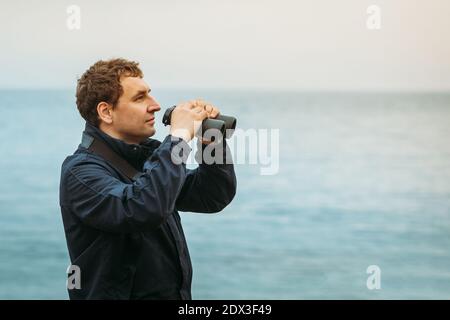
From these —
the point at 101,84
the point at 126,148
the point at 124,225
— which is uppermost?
the point at 101,84

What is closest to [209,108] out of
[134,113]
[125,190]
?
[134,113]

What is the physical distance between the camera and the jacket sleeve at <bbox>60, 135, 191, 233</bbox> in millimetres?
2057

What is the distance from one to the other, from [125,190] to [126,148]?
0.18 m

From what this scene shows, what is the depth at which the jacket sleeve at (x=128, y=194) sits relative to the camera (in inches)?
81.0

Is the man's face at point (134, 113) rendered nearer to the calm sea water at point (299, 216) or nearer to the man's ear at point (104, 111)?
the man's ear at point (104, 111)

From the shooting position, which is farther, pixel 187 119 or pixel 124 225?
pixel 187 119

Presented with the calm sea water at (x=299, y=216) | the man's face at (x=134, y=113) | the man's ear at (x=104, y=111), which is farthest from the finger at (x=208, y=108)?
the calm sea water at (x=299, y=216)

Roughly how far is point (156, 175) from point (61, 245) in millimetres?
7777

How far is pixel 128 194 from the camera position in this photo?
2080 millimetres

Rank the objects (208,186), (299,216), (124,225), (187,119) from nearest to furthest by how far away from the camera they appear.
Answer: (124,225), (187,119), (208,186), (299,216)

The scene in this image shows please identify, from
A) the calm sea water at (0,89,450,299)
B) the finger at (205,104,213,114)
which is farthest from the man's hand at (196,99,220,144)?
the calm sea water at (0,89,450,299)

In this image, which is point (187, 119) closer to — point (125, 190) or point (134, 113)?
point (134, 113)
